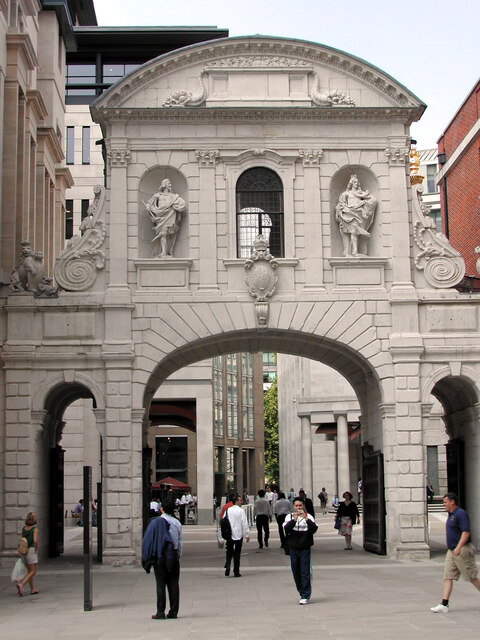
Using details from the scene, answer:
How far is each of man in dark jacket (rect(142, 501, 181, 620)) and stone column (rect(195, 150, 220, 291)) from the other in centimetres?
1242

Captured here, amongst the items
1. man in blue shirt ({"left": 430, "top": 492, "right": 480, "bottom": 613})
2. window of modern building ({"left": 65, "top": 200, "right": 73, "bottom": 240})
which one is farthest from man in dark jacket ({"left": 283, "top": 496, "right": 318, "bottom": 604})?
window of modern building ({"left": 65, "top": 200, "right": 73, "bottom": 240})

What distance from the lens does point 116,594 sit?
2116 cm

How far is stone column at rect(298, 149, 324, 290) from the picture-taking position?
2892 centimetres

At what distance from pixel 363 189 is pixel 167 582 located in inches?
624

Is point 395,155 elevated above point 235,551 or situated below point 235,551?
above

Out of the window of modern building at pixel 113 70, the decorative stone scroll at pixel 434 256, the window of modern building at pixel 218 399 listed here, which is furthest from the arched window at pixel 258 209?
the window of modern building at pixel 218 399

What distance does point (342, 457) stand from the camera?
186 ft

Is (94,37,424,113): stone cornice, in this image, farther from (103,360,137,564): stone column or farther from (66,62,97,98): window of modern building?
(66,62,97,98): window of modern building

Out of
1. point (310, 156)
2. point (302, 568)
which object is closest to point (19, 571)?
point (302, 568)

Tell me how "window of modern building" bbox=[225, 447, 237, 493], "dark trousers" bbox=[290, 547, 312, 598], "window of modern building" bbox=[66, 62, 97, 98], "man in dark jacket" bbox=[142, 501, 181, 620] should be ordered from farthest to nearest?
"window of modern building" bbox=[225, 447, 237, 493], "window of modern building" bbox=[66, 62, 97, 98], "dark trousers" bbox=[290, 547, 312, 598], "man in dark jacket" bbox=[142, 501, 181, 620]

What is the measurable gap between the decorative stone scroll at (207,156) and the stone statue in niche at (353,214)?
3746 mm

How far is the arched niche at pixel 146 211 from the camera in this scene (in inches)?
1155

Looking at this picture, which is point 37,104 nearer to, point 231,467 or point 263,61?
point 263,61

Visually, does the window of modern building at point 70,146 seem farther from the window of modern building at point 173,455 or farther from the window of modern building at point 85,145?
the window of modern building at point 173,455
